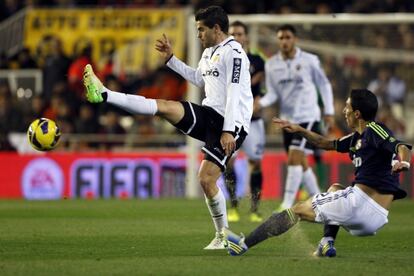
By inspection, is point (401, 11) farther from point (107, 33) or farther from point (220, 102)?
point (220, 102)

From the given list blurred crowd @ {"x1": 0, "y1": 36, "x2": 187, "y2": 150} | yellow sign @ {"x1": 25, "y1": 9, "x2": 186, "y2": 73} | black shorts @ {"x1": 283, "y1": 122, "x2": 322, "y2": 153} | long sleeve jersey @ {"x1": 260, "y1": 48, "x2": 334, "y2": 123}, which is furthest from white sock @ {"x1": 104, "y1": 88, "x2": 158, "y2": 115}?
yellow sign @ {"x1": 25, "y1": 9, "x2": 186, "y2": 73}

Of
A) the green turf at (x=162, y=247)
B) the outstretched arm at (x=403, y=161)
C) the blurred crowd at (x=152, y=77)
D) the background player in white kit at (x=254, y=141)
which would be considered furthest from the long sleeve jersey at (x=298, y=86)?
the outstretched arm at (x=403, y=161)

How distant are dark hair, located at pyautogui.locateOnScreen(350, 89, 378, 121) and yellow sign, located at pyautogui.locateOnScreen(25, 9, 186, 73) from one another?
14.5 metres

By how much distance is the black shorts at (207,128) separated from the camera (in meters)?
9.05

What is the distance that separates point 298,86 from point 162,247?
17.4 feet

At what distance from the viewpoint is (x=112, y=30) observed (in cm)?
2378

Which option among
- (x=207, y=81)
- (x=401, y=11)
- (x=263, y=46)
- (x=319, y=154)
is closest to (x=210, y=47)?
(x=207, y=81)

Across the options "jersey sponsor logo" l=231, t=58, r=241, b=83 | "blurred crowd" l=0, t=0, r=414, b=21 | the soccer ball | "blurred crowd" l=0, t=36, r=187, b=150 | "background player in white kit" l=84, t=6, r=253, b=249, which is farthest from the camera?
"blurred crowd" l=0, t=0, r=414, b=21

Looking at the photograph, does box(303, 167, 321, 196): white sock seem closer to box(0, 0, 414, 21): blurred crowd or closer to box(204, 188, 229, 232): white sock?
box(204, 188, 229, 232): white sock

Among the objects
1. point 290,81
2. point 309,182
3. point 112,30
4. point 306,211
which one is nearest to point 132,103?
point 306,211

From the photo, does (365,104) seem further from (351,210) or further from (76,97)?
(76,97)

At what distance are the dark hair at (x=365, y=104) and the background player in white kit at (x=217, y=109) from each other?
1.10 m

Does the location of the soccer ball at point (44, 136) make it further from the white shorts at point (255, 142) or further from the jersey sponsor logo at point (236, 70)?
the white shorts at point (255, 142)

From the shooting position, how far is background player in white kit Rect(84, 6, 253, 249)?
29.5ft
